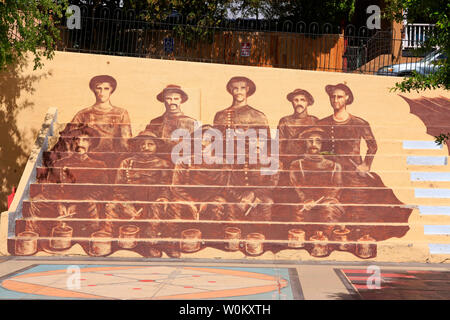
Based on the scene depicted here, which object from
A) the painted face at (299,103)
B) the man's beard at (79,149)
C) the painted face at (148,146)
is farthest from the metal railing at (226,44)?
the man's beard at (79,149)

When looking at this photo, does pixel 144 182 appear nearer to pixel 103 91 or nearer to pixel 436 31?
pixel 103 91

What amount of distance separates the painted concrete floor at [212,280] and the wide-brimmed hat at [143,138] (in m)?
3.53

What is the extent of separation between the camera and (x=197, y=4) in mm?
18875

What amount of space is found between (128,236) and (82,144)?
10.2 ft

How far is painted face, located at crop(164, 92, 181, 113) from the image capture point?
1427cm

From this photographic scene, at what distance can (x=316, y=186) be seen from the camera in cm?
1187

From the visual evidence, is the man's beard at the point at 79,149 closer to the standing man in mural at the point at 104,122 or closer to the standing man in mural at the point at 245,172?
the standing man in mural at the point at 104,122

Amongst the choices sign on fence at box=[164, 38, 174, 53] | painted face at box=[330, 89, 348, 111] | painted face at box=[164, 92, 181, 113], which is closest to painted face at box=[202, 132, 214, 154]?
painted face at box=[164, 92, 181, 113]

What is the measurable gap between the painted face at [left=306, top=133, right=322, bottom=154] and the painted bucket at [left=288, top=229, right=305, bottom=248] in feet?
8.63

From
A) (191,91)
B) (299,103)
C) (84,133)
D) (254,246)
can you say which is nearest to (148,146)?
(84,133)

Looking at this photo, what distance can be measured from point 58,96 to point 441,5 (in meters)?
10.2

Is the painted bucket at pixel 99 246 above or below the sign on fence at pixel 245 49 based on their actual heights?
below

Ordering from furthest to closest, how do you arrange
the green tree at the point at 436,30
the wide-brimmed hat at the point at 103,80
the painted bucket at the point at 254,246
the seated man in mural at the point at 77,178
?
the wide-brimmed hat at the point at 103,80 < the seated man in mural at the point at 77,178 < the painted bucket at the point at 254,246 < the green tree at the point at 436,30

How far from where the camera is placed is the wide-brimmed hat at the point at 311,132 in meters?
13.5
